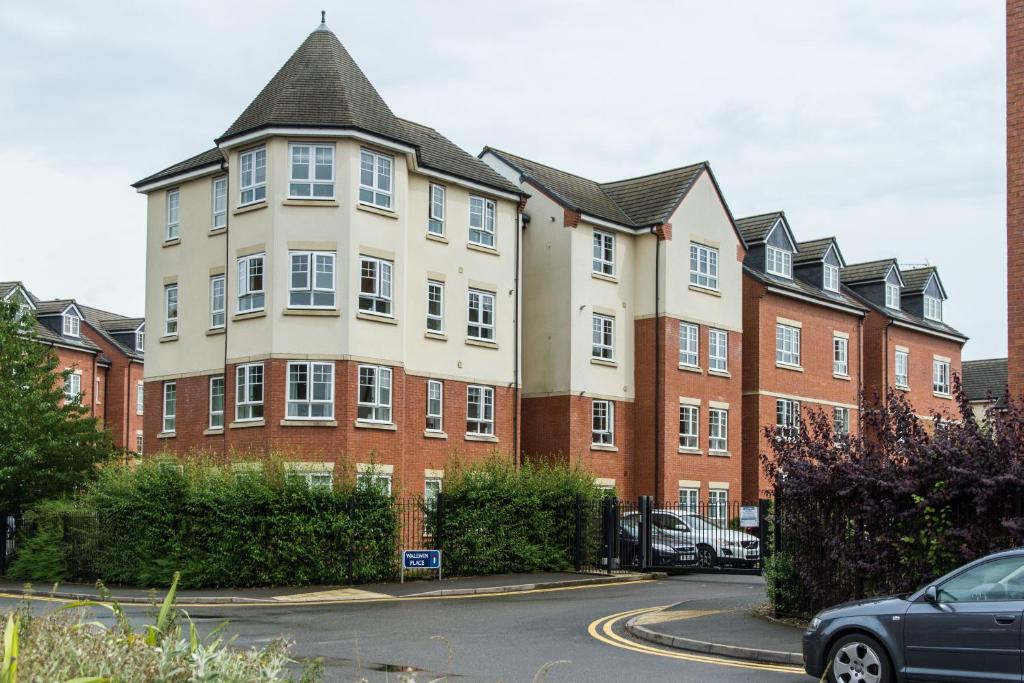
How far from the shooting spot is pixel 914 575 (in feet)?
51.4

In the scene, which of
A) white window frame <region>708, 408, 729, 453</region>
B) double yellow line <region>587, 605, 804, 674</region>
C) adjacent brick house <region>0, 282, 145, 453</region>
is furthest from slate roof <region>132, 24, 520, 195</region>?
adjacent brick house <region>0, 282, 145, 453</region>

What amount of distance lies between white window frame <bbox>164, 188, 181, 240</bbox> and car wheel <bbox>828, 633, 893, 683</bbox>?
29801mm

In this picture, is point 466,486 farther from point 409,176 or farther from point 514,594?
point 409,176

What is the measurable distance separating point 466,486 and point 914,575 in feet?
46.3

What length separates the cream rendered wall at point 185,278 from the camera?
36.4 metres

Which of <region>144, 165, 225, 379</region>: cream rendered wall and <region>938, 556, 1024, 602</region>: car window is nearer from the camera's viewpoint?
<region>938, 556, 1024, 602</region>: car window

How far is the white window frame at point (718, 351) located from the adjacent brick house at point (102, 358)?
32307 millimetres

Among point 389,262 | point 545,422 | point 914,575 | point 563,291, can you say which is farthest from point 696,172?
point 914,575

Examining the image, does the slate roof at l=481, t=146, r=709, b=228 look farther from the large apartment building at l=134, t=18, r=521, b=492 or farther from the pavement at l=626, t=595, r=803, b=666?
the pavement at l=626, t=595, r=803, b=666

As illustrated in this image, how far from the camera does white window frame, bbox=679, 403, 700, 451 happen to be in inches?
1689

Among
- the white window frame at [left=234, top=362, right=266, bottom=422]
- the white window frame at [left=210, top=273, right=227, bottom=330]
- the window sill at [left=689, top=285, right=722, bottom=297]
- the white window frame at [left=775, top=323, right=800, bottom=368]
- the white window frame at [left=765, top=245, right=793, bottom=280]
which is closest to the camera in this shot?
the white window frame at [left=234, top=362, right=266, bottom=422]

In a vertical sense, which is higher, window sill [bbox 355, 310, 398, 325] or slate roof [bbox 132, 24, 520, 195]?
slate roof [bbox 132, 24, 520, 195]

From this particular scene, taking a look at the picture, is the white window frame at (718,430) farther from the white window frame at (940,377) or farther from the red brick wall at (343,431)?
the white window frame at (940,377)

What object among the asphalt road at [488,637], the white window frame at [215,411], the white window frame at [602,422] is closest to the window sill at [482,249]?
the white window frame at [602,422]
